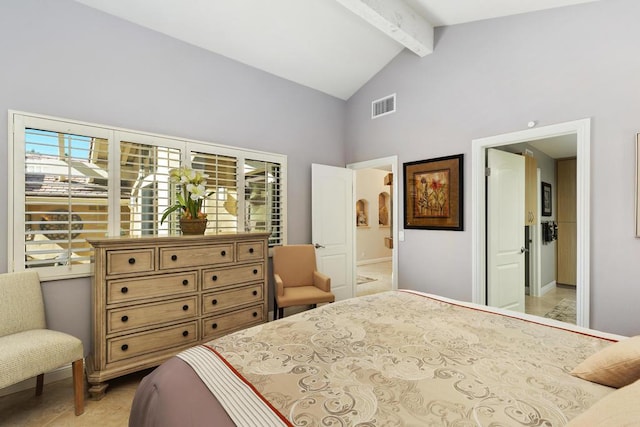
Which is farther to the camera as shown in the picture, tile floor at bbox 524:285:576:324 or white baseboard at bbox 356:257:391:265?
white baseboard at bbox 356:257:391:265

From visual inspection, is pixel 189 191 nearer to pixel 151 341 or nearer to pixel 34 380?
pixel 151 341

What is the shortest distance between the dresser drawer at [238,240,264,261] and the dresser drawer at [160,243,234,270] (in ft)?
0.33

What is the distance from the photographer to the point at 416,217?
378cm

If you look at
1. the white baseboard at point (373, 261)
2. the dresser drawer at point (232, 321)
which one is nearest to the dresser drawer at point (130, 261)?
the dresser drawer at point (232, 321)

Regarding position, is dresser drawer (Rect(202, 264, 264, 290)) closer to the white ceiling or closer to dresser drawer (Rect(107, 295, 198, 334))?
dresser drawer (Rect(107, 295, 198, 334))

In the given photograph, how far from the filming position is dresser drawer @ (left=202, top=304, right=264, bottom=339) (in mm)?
2693

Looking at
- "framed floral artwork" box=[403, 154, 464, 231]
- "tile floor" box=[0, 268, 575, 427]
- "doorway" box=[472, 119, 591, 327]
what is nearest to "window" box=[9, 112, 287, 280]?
"tile floor" box=[0, 268, 575, 427]

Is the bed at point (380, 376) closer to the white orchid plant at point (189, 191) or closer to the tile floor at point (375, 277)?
the white orchid plant at point (189, 191)

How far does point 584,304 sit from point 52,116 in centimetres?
467

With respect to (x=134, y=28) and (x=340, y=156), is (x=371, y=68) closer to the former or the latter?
(x=340, y=156)

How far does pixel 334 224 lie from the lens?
4.31m

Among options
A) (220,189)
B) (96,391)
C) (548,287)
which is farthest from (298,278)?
(548,287)

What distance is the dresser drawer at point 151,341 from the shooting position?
2248 millimetres

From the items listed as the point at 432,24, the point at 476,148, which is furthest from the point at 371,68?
the point at 476,148
